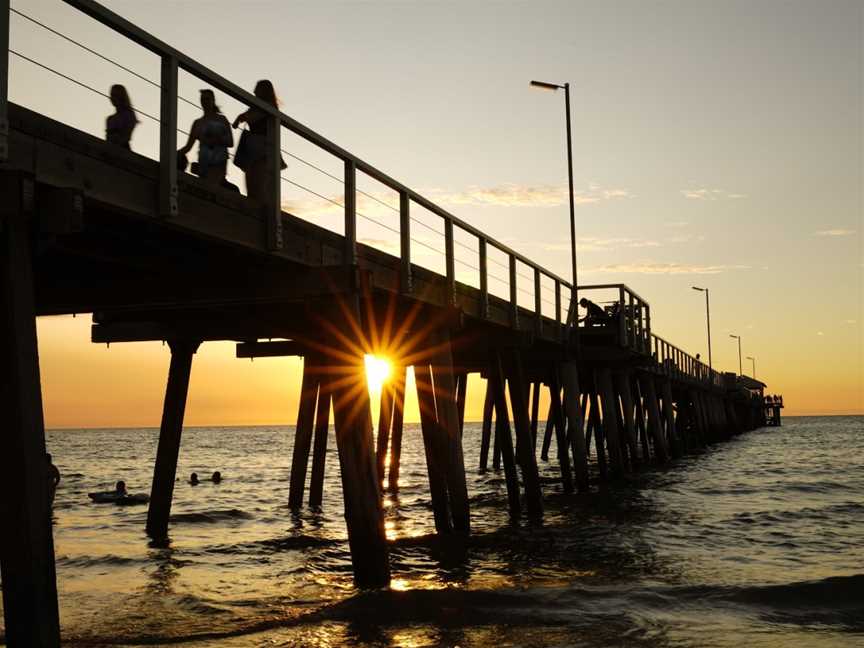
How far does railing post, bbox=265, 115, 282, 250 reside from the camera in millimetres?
8539

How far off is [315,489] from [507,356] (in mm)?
5983

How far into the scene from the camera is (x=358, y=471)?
32.1ft

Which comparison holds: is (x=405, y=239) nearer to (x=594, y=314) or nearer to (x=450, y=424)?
(x=450, y=424)

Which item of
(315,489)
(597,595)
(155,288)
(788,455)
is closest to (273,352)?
(315,489)

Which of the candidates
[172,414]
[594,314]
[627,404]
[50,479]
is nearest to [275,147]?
[50,479]

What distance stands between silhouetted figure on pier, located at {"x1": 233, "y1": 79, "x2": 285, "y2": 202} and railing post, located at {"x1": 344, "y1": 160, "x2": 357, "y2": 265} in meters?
0.80

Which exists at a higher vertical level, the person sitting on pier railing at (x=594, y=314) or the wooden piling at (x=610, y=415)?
the person sitting on pier railing at (x=594, y=314)

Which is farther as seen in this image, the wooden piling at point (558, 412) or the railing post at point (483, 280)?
the wooden piling at point (558, 412)

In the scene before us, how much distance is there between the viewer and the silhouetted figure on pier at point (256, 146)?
9.14 meters

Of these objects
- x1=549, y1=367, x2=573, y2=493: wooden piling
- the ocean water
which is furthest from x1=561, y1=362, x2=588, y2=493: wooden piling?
the ocean water

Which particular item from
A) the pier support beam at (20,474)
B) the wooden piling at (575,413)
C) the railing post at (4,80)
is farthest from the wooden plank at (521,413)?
the railing post at (4,80)

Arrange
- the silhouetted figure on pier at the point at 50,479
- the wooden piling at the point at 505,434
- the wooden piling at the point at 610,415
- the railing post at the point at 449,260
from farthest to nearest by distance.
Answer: the wooden piling at the point at 610,415 → the wooden piling at the point at 505,434 → the railing post at the point at 449,260 → the silhouetted figure on pier at the point at 50,479

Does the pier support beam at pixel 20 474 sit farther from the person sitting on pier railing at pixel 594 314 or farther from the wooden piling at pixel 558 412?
the person sitting on pier railing at pixel 594 314

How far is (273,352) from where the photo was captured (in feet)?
57.1
